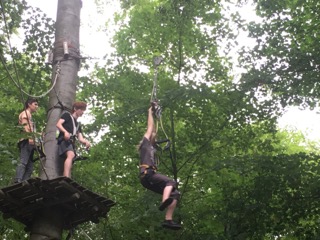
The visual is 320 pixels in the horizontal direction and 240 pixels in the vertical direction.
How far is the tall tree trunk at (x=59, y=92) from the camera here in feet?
18.0

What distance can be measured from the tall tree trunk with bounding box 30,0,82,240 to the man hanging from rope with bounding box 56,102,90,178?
0.12 metres

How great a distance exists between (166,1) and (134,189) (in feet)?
17.9

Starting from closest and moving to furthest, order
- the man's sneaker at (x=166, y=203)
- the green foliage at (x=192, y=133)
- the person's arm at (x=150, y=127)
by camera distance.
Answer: the man's sneaker at (x=166, y=203)
the person's arm at (x=150, y=127)
the green foliage at (x=192, y=133)

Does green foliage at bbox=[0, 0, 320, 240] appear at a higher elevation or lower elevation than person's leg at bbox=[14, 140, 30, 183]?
higher

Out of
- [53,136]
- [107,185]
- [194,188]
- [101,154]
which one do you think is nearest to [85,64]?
[101,154]

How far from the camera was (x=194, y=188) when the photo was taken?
1154 centimetres

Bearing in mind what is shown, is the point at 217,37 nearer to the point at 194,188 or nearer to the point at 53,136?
the point at 194,188

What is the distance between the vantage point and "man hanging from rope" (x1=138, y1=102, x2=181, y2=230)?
5.46 meters

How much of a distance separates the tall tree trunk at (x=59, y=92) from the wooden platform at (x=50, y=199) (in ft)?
0.52

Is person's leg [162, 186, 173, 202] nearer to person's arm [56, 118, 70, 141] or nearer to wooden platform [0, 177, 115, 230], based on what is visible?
wooden platform [0, 177, 115, 230]

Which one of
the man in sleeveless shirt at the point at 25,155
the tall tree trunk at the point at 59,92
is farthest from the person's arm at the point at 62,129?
the man in sleeveless shirt at the point at 25,155

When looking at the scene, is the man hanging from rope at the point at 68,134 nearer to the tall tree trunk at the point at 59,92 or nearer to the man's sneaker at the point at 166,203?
the tall tree trunk at the point at 59,92

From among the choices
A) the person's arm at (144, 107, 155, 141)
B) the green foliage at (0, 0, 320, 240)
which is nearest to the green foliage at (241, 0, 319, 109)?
the green foliage at (0, 0, 320, 240)

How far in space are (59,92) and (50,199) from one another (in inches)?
74.4
